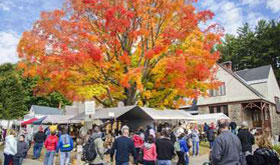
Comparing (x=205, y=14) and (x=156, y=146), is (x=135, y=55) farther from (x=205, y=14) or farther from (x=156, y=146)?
(x=156, y=146)

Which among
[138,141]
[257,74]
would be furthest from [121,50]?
[257,74]

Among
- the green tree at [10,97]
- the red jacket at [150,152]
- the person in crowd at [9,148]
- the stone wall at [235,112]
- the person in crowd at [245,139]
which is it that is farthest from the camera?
the green tree at [10,97]

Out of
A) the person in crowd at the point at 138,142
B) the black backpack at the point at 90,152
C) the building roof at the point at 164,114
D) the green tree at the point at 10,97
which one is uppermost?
the green tree at the point at 10,97

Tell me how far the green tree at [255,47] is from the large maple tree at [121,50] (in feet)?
130

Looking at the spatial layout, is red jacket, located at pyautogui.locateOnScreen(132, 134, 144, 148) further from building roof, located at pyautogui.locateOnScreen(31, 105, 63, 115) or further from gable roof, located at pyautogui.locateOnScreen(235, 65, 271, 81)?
building roof, located at pyautogui.locateOnScreen(31, 105, 63, 115)

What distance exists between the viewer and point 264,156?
4.67 metres

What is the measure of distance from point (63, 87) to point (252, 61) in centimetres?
4843

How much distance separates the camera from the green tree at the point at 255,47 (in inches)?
1897

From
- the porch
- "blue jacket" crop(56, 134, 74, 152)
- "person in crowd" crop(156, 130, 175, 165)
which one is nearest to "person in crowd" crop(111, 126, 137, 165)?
"person in crowd" crop(156, 130, 175, 165)

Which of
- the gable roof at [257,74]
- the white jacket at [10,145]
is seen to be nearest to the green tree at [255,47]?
the gable roof at [257,74]

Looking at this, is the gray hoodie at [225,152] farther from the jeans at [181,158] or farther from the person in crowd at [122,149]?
Result: the jeans at [181,158]

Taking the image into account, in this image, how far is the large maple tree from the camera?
1190cm

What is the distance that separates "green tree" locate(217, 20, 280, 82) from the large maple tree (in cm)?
3977

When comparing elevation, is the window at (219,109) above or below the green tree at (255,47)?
below
